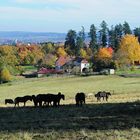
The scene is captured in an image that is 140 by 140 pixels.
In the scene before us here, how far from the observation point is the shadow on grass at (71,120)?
65.3 ft

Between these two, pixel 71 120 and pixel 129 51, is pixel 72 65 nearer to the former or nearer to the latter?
pixel 129 51

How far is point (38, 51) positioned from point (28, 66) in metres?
21.6

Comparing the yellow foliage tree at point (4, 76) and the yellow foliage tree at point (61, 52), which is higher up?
the yellow foliage tree at point (61, 52)

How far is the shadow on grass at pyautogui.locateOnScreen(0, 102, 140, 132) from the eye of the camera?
19891mm

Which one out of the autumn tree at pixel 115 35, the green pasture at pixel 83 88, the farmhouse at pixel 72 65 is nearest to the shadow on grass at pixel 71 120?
the green pasture at pixel 83 88

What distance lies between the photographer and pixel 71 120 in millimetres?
22219

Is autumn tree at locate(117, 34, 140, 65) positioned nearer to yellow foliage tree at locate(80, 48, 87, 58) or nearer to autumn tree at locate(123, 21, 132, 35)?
yellow foliage tree at locate(80, 48, 87, 58)

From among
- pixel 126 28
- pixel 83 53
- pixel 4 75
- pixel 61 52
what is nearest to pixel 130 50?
pixel 4 75

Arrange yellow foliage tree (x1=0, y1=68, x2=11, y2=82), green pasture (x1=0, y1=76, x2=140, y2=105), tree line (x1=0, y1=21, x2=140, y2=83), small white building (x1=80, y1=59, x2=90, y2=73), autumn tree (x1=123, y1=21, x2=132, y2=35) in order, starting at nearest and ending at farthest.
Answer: green pasture (x1=0, y1=76, x2=140, y2=105)
yellow foliage tree (x1=0, y1=68, x2=11, y2=82)
tree line (x1=0, y1=21, x2=140, y2=83)
small white building (x1=80, y1=59, x2=90, y2=73)
autumn tree (x1=123, y1=21, x2=132, y2=35)

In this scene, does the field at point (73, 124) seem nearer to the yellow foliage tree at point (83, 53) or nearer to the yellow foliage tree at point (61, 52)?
the yellow foliage tree at point (83, 53)

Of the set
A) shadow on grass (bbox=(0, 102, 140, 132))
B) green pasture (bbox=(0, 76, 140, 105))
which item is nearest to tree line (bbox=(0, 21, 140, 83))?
green pasture (bbox=(0, 76, 140, 105))

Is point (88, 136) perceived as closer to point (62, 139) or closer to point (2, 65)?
point (62, 139)

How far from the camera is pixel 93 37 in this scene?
193 metres

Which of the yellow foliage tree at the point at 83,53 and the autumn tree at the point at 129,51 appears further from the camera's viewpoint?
the yellow foliage tree at the point at 83,53
